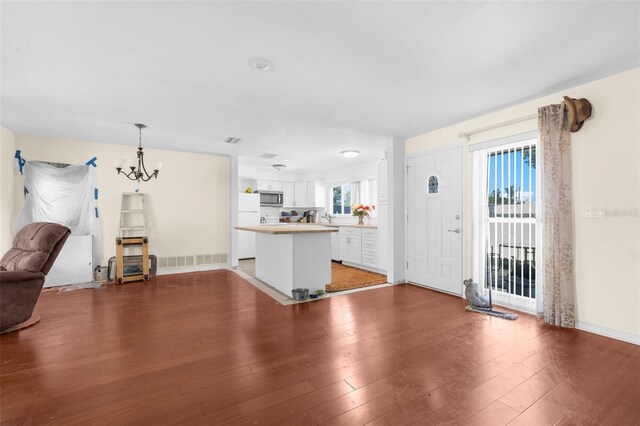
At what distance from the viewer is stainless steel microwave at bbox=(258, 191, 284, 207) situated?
8.14 m

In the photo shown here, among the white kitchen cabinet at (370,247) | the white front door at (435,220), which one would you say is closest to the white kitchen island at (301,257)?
the white front door at (435,220)

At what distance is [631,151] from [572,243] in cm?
96

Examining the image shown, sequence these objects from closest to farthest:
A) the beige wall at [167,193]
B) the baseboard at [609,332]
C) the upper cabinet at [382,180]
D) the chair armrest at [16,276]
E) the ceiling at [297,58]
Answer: the ceiling at [297,58] < the baseboard at [609,332] < the chair armrest at [16,276] < the beige wall at [167,193] < the upper cabinet at [382,180]

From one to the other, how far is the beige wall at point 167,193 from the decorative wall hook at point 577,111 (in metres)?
5.64

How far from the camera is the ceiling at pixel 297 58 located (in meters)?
1.85

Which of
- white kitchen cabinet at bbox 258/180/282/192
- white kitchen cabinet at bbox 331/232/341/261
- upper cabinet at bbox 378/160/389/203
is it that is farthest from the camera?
white kitchen cabinet at bbox 258/180/282/192

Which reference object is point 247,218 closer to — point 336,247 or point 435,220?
point 336,247

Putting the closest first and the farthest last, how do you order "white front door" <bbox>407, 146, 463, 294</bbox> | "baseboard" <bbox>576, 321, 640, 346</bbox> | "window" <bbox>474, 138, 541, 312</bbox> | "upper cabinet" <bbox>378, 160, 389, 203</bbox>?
"baseboard" <bbox>576, 321, 640, 346</bbox>, "window" <bbox>474, 138, 541, 312</bbox>, "white front door" <bbox>407, 146, 463, 294</bbox>, "upper cabinet" <bbox>378, 160, 389, 203</bbox>

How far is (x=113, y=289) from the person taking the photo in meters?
4.41

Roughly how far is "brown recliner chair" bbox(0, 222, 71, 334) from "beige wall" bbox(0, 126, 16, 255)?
136 centimetres

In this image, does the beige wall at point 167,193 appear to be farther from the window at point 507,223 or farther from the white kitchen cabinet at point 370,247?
the window at point 507,223

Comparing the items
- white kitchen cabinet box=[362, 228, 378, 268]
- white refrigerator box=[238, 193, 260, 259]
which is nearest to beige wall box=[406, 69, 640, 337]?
white kitchen cabinet box=[362, 228, 378, 268]

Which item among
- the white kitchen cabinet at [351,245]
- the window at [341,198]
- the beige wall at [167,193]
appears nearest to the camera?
the beige wall at [167,193]

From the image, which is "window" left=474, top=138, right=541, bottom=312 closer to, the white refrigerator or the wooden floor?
the wooden floor
